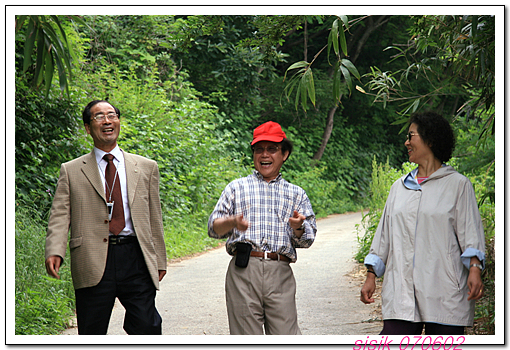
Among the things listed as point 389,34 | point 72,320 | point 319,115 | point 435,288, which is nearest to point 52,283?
point 72,320

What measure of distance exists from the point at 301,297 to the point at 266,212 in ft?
12.3

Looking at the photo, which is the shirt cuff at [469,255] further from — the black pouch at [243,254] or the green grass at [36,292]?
the green grass at [36,292]

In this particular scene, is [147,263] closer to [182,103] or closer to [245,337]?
[245,337]

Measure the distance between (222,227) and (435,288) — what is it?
1.28 metres

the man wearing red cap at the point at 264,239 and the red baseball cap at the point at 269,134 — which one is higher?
the red baseball cap at the point at 269,134

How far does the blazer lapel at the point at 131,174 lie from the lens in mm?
3750

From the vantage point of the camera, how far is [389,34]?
21.2 m

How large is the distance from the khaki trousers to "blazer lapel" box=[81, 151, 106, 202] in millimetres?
1034

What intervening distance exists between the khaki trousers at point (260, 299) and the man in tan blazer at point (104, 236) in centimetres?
59

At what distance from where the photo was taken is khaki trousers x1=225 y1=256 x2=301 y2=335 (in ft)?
11.5

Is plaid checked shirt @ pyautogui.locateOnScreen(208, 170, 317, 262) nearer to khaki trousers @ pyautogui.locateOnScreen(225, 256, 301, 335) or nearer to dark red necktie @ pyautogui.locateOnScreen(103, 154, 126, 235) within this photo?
khaki trousers @ pyautogui.locateOnScreen(225, 256, 301, 335)

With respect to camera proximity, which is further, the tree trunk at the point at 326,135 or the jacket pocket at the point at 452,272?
the tree trunk at the point at 326,135

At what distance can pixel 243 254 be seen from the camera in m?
3.52

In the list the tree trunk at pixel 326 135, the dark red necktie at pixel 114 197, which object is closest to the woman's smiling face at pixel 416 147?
the dark red necktie at pixel 114 197
